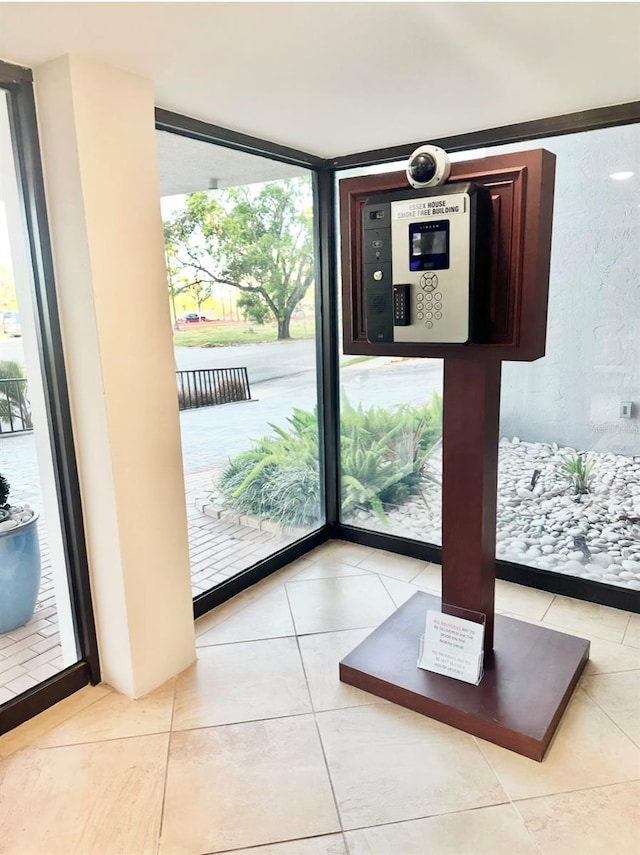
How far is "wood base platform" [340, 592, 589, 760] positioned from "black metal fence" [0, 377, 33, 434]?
141 centimetres

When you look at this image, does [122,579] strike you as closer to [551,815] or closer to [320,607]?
[320,607]

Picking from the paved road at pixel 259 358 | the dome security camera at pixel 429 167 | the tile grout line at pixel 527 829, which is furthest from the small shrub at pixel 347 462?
the tile grout line at pixel 527 829

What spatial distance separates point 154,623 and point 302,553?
1184 millimetres

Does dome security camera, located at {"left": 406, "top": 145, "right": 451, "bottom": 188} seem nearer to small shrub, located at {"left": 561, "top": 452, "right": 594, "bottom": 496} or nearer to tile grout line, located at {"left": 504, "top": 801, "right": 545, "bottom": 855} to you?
small shrub, located at {"left": 561, "top": 452, "right": 594, "bottom": 496}

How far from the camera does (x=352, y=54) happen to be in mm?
1665

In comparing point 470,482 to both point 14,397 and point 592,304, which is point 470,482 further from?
point 14,397

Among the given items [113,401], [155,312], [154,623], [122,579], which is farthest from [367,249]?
[154,623]

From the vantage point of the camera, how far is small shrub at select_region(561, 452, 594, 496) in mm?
2605

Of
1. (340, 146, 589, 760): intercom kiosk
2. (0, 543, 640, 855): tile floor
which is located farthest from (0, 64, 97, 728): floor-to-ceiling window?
(340, 146, 589, 760): intercom kiosk

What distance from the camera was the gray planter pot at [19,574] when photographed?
200 centimetres

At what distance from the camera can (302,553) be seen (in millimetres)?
3168

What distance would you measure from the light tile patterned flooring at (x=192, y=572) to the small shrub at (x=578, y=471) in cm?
145

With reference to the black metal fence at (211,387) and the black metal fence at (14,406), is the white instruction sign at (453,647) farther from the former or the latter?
the black metal fence at (14,406)

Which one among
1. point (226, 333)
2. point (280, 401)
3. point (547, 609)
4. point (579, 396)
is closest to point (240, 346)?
point (226, 333)
